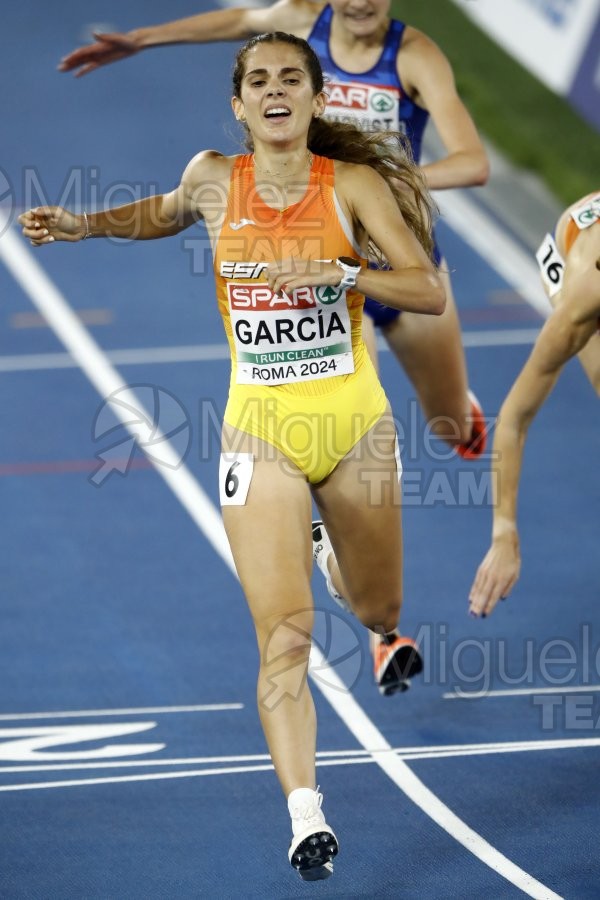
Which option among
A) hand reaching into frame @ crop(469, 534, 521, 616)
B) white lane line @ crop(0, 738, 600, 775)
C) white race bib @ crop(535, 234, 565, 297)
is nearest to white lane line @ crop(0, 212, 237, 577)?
white lane line @ crop(0, 738, 600, 775)

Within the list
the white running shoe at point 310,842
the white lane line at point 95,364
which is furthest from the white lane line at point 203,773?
the white lane line at point 95,364

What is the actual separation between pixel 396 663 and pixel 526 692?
71cm

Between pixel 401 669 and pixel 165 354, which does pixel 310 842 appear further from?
pixel 165 354

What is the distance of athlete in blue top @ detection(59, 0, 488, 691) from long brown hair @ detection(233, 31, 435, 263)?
3.41ft

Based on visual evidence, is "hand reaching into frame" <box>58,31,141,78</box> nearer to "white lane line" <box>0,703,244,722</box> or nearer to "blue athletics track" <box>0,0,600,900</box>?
"blue athletics track" <box>0,0,600,900</box>

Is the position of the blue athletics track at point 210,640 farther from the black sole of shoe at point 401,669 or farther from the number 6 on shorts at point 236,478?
the number 6 on shorts at point 236,478

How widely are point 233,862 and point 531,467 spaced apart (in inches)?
182

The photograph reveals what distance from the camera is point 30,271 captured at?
1295 cm

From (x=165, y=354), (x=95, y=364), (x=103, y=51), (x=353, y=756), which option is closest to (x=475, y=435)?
(x=353, y=756)

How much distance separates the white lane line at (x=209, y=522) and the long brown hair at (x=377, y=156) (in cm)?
205

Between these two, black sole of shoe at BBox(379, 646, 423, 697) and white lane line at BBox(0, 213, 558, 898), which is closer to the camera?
white lane line at BBox(0, 213, 558, 898)

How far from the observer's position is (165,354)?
11.4 metres

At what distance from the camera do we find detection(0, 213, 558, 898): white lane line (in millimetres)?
5711

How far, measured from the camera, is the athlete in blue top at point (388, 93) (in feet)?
22.5
